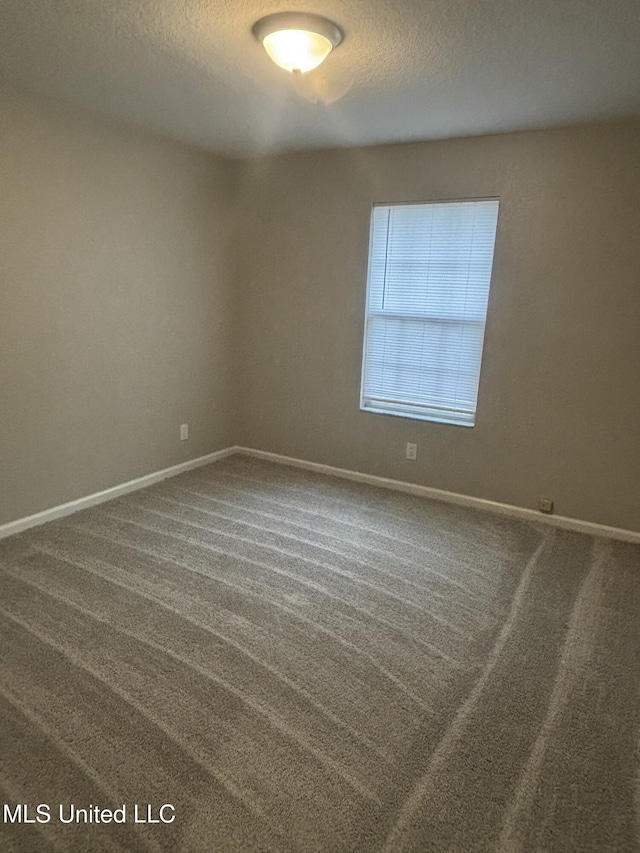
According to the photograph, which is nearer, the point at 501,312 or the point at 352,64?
the point at 352,64

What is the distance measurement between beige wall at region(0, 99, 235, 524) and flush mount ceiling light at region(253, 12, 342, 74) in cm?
152

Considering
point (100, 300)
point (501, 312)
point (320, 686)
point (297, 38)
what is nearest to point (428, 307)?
point (501, 312)

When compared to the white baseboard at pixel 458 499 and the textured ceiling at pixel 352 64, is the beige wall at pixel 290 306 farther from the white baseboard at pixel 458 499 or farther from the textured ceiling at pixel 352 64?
the textured ceiling at pixel 352 64

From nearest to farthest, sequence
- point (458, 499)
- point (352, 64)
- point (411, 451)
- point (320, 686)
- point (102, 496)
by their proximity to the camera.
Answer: point (320, 686)
point (352, 64)
point (102, 496)
point (458, 499)
point (411, 451)

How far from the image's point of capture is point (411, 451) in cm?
380

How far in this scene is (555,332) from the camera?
3.16 metres

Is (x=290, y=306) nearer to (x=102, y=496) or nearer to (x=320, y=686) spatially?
(x=102, y=496)

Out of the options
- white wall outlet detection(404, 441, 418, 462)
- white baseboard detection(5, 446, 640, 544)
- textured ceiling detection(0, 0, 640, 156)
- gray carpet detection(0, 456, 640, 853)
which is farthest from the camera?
white wall outlet detection(404, 441, 418, 462)

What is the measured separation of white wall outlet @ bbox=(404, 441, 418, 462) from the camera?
3.78 m

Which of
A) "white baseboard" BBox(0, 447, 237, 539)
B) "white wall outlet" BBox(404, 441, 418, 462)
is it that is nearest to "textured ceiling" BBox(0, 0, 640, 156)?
"white wall outlet" BBox(404, 441, 418, 462)

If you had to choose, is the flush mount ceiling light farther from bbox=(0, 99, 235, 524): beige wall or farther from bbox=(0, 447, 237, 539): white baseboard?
bbox=(0, 447, 237, 539): white baseboard

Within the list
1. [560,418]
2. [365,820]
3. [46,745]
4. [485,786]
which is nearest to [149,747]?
[46,745]

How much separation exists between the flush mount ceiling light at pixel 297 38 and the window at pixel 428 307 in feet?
5.10

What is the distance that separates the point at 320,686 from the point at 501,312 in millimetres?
2453
